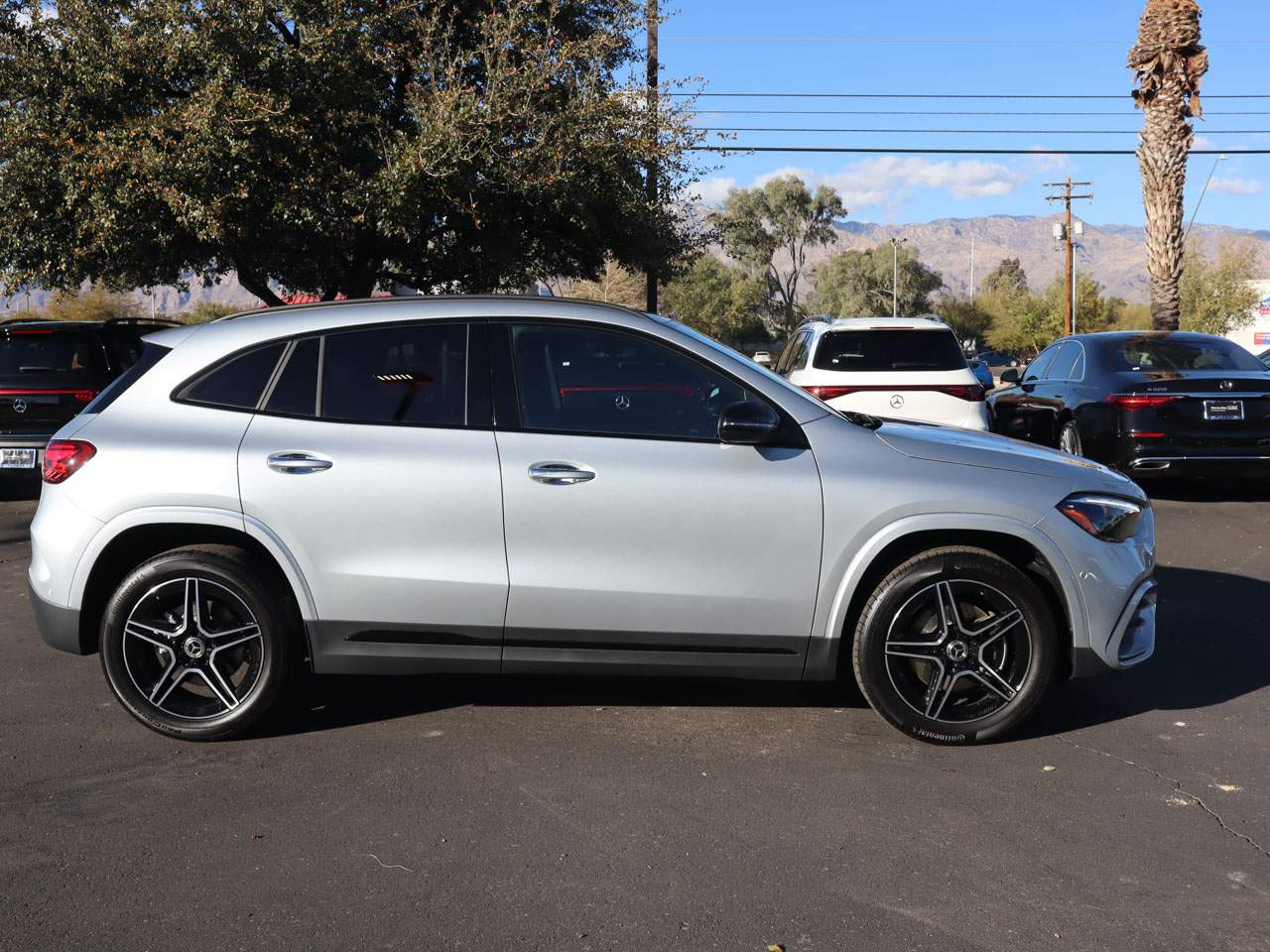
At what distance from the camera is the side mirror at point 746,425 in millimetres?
4680

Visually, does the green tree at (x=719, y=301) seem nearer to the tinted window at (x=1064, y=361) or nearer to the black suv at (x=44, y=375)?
the tinted window at (x=1064, y=361)

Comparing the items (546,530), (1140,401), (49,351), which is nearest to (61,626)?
(546,530)

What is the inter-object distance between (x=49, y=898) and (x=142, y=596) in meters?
1.46

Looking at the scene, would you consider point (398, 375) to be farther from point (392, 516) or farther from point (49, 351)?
point (49, 351)

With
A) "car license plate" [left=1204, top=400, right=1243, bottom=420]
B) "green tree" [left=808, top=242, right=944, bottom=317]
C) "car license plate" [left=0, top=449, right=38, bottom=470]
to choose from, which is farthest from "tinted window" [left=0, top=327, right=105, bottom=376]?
"green tree" [left=808, top=242, right=944, bottom=317]

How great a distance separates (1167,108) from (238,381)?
20.8m

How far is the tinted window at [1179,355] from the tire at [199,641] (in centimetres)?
935

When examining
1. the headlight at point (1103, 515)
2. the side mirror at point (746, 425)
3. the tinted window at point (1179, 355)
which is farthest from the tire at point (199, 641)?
the tinted window at point (1179, 355)

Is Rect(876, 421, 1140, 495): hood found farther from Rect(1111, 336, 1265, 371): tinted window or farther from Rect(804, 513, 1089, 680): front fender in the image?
Rect(1111, 336, 1265, 371): tinted window

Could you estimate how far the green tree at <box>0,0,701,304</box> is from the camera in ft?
48.2

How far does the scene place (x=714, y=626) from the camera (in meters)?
4.77

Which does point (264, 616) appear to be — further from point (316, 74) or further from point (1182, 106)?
point (1182, 106)

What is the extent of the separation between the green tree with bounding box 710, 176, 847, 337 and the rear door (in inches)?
3172

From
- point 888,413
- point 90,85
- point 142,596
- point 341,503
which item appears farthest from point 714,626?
point 90,85
